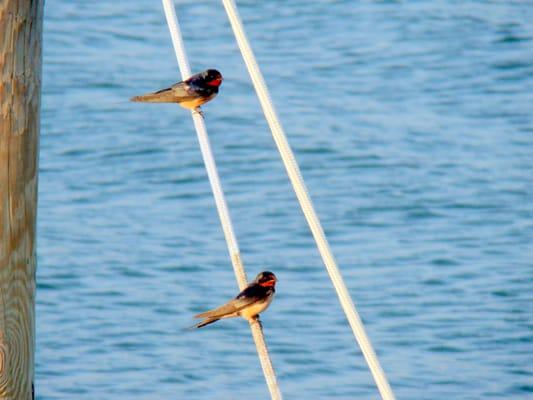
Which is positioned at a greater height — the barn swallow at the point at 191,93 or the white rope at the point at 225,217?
the white rope at the point at 225,217

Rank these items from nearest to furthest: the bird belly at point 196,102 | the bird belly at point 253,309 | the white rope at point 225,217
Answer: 1. the white rope at point 225,217
2. the bird belly at point 253,309
3. the bird belly at point 196,102

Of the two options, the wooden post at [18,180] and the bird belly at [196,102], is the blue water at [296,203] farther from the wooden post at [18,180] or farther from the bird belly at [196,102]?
the wooden post at [18,180]

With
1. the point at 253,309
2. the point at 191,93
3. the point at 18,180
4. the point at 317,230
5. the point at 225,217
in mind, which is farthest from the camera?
the point at 191,93

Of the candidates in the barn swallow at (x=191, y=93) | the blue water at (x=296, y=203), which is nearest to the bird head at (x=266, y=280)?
the barn swallow at (x=191, y=93)

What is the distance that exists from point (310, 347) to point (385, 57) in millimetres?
7622

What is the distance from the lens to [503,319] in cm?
1067

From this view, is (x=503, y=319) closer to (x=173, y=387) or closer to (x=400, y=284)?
(x=400, y=284)

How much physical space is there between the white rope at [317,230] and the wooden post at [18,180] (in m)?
0.71

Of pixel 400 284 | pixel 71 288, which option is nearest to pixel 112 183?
pixel 71 288

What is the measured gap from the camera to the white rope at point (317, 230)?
414 cm

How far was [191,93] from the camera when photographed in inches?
254

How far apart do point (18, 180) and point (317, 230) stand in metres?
0.89

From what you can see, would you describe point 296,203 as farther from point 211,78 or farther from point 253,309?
point 253,309

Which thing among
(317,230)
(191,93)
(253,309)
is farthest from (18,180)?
(191,93)
